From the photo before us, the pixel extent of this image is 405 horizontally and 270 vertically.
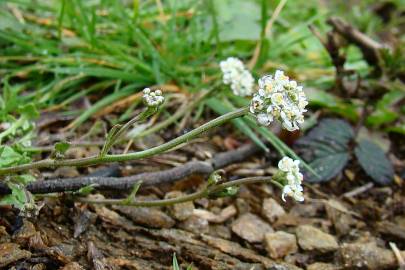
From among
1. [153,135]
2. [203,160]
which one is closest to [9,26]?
[153,135]

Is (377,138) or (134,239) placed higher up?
(377,138)

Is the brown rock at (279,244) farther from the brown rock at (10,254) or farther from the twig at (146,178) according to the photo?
the brown rock at (10,254)

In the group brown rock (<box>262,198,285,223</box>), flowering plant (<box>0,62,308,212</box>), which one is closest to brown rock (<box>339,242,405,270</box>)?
brown rock (<box>262,198,285,223</box>)

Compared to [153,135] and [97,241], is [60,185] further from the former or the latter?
[153,135]

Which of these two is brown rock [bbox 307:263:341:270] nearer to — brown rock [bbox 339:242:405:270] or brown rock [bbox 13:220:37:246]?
brown rock [bbox 339:242:405:270]

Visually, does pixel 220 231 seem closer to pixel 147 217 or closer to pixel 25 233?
pixel 147 217

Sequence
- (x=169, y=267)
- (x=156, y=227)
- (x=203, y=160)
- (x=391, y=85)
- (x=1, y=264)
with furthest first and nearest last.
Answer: (x=391, y=85), (x=203, y=160), (x=156, y=227), (x=169, y=267), (x=1, y=264)

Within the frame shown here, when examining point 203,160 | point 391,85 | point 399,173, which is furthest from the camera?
point 391,85
